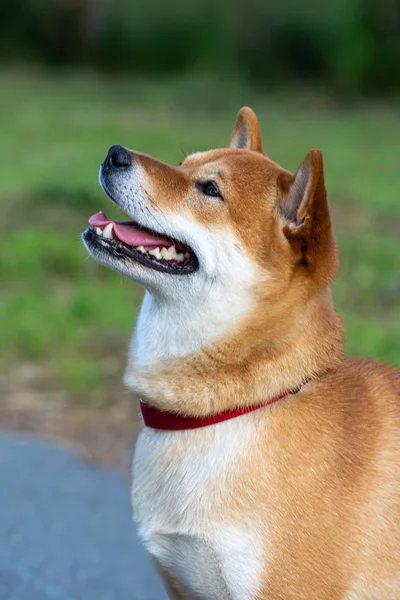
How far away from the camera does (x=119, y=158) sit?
3885 mm

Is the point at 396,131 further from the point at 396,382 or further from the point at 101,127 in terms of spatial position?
the point at 396,382

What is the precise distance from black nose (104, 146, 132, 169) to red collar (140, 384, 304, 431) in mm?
867

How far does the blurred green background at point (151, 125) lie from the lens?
8023 mm

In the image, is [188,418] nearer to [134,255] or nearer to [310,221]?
[134,255]

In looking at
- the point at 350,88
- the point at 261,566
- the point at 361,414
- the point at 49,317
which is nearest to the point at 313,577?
the point at 261,566

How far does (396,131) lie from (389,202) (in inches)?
261

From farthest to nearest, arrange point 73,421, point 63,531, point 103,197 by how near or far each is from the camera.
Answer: point 103,197 → point 73,421 → point 63,531

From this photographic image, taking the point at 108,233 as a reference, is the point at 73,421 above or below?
below

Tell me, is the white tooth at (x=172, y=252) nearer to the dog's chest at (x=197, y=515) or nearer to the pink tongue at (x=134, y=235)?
the pink tongue at (x=134, y=235)

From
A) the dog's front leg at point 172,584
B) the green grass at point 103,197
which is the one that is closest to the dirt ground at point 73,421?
the green grass at point 103,197

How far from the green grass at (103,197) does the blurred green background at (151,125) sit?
0.07ft

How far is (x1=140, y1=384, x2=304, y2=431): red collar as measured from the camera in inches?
144

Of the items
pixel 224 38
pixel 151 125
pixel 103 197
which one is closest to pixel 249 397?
pixel 103 197

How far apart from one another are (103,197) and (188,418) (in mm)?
8103
